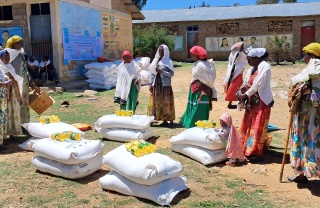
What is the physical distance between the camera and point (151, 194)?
12.4ft

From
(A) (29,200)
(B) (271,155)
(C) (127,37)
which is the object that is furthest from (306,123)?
(C) (127,37)

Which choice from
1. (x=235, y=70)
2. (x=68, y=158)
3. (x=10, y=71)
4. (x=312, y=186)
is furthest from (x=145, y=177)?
(x=235, y=70)

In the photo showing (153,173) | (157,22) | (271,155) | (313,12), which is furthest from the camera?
(157,22)

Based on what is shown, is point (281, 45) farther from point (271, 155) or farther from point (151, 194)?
point (151, 194)

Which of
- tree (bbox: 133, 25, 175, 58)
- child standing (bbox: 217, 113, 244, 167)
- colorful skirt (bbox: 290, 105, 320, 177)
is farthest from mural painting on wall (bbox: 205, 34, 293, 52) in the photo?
colorful skirt (bbox: 290, 105, 320, 177)

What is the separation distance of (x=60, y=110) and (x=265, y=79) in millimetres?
6219

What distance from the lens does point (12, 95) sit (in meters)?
6.17

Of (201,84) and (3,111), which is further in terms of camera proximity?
(201,84)

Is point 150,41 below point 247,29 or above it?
below

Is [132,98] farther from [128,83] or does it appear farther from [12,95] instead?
[12,95]

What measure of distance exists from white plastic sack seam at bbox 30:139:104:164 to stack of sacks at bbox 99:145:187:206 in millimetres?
410

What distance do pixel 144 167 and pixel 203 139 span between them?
150cm

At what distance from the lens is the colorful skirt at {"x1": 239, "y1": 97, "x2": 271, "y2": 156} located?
501 cm

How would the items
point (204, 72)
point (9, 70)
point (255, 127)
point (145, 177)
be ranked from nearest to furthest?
1. point (145, 177)
2. point (255, 127)
3. point (9, 70)
4. point (204, 72)
